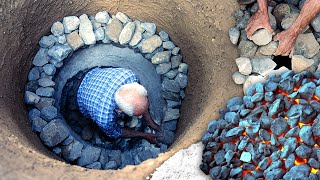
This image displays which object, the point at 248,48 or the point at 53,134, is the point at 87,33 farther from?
the point at 248,48

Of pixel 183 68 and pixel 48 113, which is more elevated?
pixel 183 68

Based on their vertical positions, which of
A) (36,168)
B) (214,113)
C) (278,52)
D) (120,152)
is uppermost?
(278,52)

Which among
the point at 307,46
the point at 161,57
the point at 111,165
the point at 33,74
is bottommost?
the point at 111,165

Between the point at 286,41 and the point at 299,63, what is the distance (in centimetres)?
14

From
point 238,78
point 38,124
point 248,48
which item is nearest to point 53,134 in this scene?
point 38,124

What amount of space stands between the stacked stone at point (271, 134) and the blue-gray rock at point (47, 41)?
1207mm

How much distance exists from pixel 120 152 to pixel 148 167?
0.79 meters

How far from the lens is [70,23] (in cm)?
269

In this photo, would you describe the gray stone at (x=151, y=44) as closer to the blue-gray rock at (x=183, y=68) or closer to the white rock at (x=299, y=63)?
the blue-gray rock at (x=183, y=68)

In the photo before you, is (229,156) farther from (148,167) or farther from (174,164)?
(148,167)

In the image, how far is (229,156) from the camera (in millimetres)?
1891

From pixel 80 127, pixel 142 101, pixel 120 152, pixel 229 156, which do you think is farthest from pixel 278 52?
pixel 80 127

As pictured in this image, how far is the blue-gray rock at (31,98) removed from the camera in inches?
99.7

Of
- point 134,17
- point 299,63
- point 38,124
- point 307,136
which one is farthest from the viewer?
point 134,17
